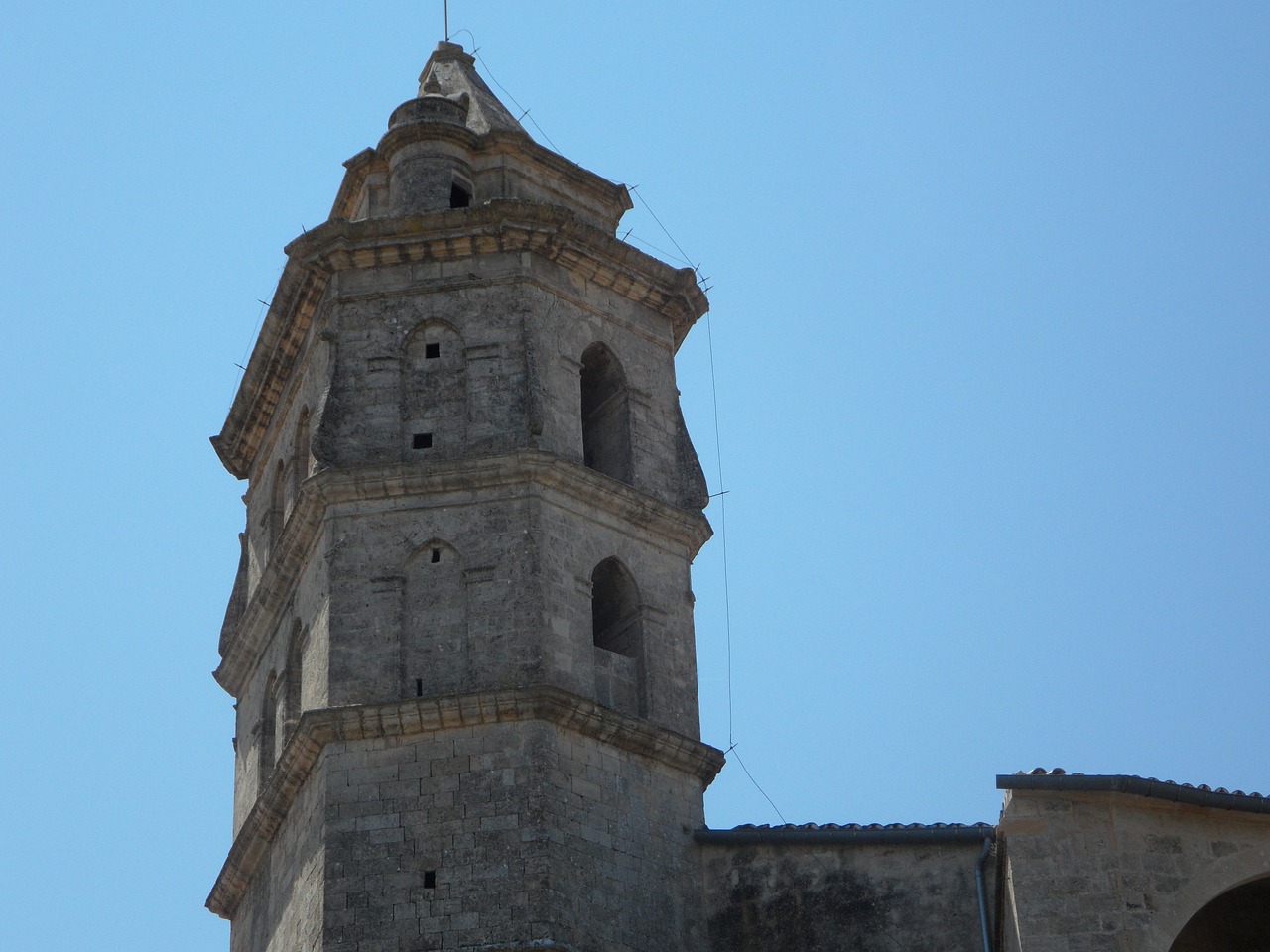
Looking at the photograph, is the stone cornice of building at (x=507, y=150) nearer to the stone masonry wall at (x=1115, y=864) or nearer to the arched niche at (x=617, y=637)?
the arched niche at (x=617, y=637)

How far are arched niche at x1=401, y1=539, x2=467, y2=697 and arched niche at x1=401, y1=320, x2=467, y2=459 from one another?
4.12ft

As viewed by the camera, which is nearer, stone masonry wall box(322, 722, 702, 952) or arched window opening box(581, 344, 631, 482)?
stone masonry wall box(322, 722, 702, 952)

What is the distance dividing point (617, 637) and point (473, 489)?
2128mm

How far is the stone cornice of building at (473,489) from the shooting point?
952 inches

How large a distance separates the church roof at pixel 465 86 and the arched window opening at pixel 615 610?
5.84 metres

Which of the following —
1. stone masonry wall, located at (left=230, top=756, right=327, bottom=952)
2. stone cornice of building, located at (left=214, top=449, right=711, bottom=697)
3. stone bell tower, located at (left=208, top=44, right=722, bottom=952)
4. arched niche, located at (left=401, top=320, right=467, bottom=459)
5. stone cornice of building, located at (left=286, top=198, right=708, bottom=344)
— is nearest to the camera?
stone bell tower, located at (left=208, top=44, right=722, bottom=952)

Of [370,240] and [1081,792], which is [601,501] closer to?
[370,240]

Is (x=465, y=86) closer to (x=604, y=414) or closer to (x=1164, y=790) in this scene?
(x=604, y=414)

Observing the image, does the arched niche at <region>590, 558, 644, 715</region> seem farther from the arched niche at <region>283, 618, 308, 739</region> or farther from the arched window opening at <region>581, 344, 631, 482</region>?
the arched niche at <region>283, 618, 308, 739</region>

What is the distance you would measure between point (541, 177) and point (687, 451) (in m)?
3.90

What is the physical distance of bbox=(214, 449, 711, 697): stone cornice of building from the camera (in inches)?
952

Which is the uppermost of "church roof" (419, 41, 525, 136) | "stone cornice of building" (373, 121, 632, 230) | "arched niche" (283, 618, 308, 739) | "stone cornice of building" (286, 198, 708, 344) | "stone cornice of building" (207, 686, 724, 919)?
"church roof" (419, 41, 525, 136)

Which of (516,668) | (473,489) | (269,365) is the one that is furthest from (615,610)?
(269,365)

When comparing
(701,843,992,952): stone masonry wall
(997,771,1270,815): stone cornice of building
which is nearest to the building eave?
(997,771,1270,815): stone cornice of building
